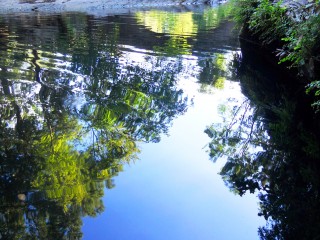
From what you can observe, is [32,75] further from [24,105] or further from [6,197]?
[6,197]

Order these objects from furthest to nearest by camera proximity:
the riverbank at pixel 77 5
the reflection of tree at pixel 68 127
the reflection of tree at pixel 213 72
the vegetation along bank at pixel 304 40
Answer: the riverbank at pixel 77 5 → the reflection of tree at pixel 213 72 → the vegetation along bank at pixel 304 40 → the reflection of tree at pixel 68 127

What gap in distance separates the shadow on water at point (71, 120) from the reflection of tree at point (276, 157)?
5.01 feet

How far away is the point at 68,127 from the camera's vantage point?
7340mm

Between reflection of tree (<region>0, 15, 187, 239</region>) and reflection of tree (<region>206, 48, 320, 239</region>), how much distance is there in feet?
5.18

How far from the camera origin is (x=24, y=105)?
26.5ft

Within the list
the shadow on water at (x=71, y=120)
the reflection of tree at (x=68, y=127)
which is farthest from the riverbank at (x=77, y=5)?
the reflection of tree at (x=68, y=127)

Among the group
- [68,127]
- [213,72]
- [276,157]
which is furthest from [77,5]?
[276,157]

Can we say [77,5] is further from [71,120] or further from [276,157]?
[276,157]

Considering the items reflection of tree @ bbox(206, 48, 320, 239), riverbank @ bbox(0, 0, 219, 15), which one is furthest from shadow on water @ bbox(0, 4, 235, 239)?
riverbank @ bbox(0, 0, 219, 15)

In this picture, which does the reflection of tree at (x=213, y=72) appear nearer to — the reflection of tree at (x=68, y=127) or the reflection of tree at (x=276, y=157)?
the reflection of tree at (x=68, y=127)

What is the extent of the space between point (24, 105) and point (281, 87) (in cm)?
702

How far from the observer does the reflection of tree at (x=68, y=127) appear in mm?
4797

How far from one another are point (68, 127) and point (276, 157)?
4.14 m

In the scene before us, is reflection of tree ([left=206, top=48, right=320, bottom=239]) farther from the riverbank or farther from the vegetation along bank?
the riverbank
